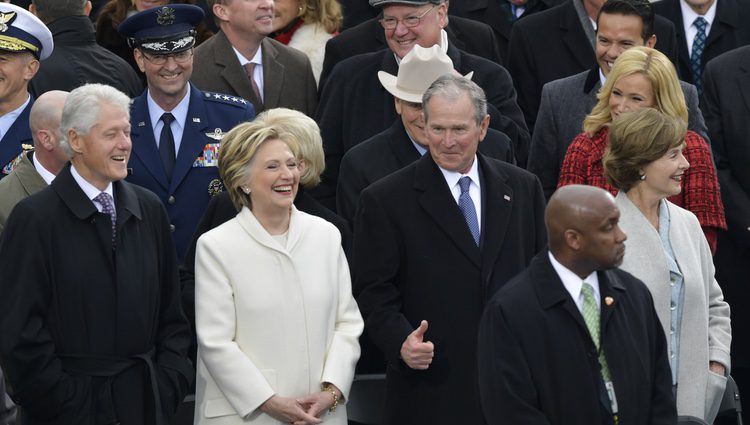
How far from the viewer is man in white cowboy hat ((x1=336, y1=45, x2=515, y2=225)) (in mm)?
7336

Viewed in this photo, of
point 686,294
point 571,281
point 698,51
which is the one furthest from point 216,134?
point 698,51

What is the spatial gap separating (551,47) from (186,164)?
8.84 ft

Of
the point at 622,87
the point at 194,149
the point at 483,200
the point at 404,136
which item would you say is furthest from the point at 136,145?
the point at 622,87

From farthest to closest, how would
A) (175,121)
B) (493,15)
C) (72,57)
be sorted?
(493,15) < (72,57) < (175,121)

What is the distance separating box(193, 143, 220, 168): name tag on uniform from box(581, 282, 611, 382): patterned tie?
9.23 ft

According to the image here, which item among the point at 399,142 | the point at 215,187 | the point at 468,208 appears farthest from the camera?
the point at 215,187

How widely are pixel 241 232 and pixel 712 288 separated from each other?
7.30 ft

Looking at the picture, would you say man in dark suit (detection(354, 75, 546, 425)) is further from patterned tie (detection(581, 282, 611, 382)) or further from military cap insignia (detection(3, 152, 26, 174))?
military cap insignia (detection(3, 152, 26, 174))

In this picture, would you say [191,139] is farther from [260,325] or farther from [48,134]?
[260,325]

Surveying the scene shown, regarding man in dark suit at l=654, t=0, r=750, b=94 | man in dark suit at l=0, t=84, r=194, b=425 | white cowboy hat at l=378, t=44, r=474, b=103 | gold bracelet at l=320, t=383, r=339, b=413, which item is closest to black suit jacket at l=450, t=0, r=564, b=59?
man in dark suit at l=654, t=0, r=750, b=94

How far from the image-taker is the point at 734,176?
848 centimetres

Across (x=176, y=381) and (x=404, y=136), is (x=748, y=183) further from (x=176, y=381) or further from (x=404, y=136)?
(x=176, y=381)

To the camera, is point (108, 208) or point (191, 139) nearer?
point (108, 208)

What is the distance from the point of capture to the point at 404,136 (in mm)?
7402
